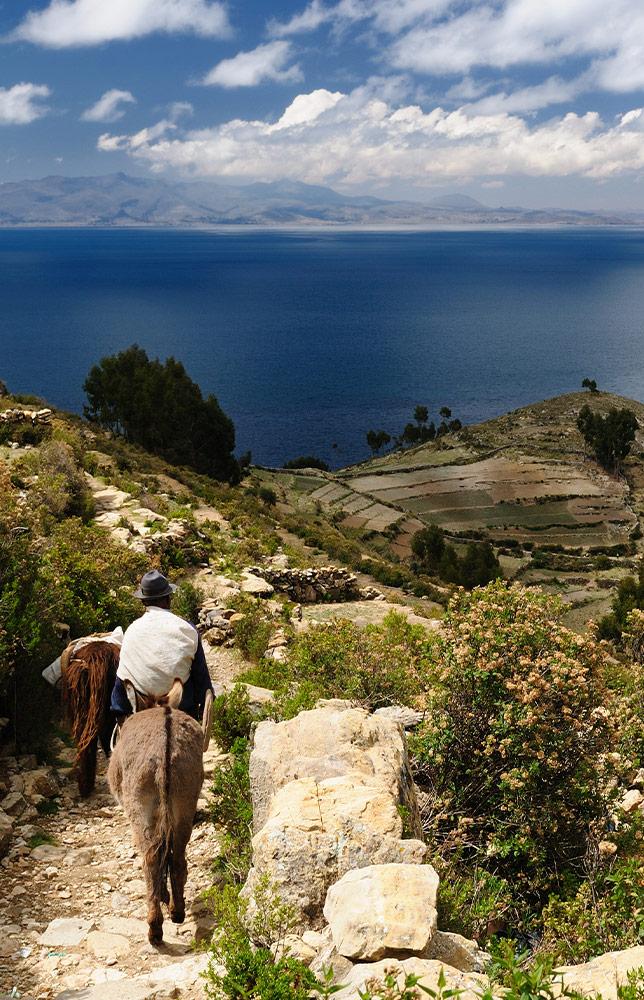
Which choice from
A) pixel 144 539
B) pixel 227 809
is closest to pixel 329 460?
pixel 144 539

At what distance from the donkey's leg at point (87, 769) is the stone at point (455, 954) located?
4412 mm

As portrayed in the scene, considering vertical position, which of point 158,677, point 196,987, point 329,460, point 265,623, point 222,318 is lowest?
point 329,460

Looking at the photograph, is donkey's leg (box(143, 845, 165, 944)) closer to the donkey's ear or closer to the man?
the donkey's ear

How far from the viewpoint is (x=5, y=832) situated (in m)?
6.58

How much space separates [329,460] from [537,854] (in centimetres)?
9913

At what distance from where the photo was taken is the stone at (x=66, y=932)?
553cm

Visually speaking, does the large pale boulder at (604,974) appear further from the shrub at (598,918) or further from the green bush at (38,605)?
the green bush at (38,605)

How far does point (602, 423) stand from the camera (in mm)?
99500

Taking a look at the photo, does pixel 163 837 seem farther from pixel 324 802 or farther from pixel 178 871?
pixel 324 802

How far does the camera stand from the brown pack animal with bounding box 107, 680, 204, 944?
5.61 m

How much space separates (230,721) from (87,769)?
6.46ft

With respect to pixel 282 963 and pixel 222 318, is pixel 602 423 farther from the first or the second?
pixel 222 318

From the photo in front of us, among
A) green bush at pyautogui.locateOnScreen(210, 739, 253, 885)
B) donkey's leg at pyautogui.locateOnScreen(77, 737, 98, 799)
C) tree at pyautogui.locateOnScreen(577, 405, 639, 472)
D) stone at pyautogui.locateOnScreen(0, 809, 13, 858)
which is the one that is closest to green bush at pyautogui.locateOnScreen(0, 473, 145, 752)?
donkey's leg at pyautogui.locateOnScreen(77, 737, 98, 799)

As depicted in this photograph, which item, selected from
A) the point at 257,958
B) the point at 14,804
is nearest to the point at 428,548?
the point at 14,804
